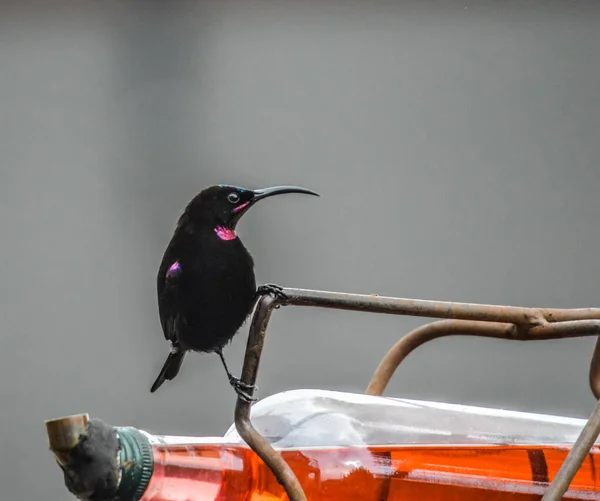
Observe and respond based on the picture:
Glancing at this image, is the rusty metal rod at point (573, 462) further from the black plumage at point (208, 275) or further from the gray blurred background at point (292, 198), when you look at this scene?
the gray blurred background at point (292, 198)

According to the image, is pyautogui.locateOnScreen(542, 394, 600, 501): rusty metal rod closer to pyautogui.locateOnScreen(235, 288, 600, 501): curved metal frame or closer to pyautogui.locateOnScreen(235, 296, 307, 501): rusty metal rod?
pyautogui.locateOnScreen(235, 288, 600, 501): curved metal frame

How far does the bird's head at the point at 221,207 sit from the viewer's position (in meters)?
0.42

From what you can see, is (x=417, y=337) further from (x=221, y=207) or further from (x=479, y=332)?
(x=221, y=207)

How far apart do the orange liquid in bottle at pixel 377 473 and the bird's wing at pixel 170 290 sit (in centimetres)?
7

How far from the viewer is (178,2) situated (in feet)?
3.96

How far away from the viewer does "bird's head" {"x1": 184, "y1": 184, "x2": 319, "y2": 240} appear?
42 centimetres

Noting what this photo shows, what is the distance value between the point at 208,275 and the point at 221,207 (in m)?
0.04

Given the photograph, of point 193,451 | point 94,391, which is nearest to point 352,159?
point 94,391

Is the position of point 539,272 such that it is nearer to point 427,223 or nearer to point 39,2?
point 427,223

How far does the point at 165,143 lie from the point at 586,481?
822 millimetres

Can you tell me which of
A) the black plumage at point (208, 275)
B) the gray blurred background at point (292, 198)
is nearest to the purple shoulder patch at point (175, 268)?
the black plumage at point (208, 275)

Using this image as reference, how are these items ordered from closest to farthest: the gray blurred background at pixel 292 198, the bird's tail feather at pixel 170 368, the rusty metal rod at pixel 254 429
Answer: the rusty metal rod at pixel 254 429, the bird's tail feather at pixel 170 368, the gray blurred background at pixel 292 198

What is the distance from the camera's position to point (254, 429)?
1.16ft

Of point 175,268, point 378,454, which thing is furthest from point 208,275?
point 378,454
